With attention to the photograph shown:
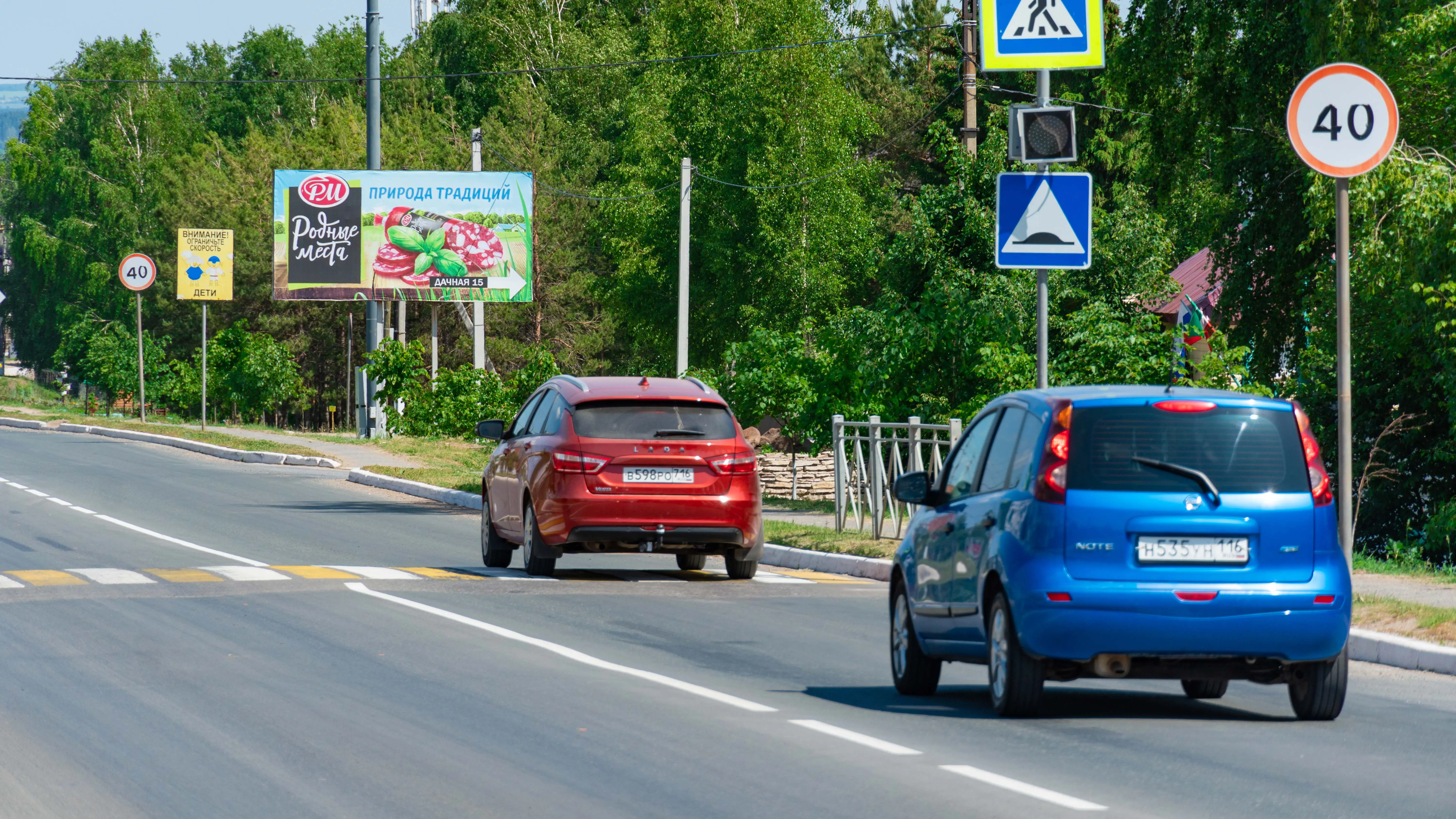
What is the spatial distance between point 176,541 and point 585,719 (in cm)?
1199

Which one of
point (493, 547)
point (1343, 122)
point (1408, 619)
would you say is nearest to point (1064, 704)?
point (1408, 619)

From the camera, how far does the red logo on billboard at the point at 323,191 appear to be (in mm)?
42469

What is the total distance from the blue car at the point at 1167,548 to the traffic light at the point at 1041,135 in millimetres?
5793

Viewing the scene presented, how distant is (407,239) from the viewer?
141 feet

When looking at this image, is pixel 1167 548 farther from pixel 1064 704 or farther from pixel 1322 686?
pixel 1064 704

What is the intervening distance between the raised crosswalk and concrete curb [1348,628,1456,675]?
542 cm

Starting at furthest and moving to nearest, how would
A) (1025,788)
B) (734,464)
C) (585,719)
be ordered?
(734,464)
(585,719)
(1025,788)

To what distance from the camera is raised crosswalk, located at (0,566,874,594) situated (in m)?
15.2

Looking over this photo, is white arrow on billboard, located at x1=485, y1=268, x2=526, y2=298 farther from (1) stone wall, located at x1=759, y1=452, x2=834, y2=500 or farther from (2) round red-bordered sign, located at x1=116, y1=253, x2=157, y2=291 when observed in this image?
(1) stone wall, located at x1=759, y1=452, x2=834, y2=500

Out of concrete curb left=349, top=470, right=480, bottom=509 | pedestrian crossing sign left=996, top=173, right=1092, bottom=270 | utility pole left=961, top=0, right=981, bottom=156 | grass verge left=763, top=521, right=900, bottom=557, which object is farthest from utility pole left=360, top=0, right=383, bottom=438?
pedestrian crossing sign left=996, top=173, right=1092, bottom=270

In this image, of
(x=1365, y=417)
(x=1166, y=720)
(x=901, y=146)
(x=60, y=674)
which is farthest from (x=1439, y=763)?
(x=901, y=146)

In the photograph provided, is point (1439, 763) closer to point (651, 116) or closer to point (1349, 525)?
point (1349, 525)

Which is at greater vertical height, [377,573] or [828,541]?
[828,541]

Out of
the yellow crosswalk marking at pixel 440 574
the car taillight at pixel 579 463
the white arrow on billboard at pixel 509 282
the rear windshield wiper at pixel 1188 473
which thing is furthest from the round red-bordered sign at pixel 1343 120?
the white arrow on billboard at pixel 509 282
